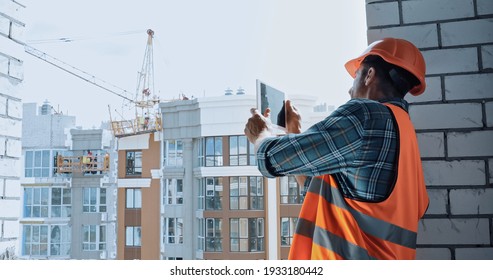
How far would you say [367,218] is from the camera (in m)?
0.99

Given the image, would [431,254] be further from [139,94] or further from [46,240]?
[46,240]

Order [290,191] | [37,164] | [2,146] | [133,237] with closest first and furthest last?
[2,146] → [37,164] → [290,191] → [133,237]

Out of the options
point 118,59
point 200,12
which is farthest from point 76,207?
point 200,12

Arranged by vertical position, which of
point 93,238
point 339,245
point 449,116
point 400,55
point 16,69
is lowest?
point 93,238

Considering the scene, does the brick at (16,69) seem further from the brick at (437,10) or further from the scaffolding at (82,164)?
the brick at (437,10)

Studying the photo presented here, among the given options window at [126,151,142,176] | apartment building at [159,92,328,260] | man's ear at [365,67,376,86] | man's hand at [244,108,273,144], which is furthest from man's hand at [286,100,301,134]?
window at [126,151,142,176]

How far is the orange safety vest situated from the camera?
3.26ft

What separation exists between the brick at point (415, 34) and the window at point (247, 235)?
1.05 metres

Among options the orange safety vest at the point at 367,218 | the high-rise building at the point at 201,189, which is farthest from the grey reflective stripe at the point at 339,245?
the high-rise building at the point at 201,189

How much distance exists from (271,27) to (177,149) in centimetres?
68

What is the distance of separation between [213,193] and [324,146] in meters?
1.18

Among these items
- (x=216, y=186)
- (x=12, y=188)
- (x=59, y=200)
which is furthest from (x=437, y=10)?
(x=59, y=200)
